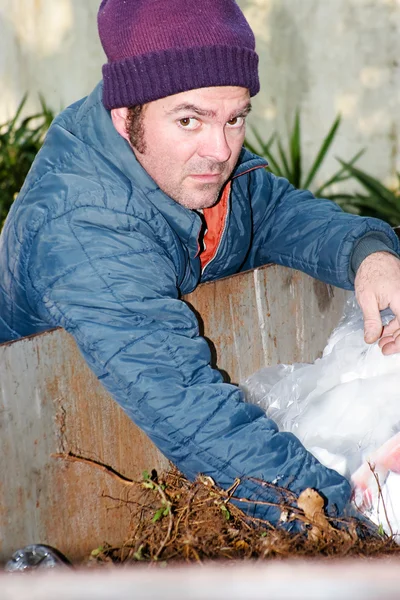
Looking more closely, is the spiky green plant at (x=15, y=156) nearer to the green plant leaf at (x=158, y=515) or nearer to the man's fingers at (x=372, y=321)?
the man's fingers at (x=372, y=321)

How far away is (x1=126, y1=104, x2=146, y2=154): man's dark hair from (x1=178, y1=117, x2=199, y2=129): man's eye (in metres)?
0.10

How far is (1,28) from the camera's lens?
22.5 feet

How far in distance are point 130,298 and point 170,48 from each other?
23.7 inches

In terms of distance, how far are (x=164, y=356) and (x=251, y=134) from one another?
4.20 meters

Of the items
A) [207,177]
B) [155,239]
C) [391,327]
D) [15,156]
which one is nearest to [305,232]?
[391,327]

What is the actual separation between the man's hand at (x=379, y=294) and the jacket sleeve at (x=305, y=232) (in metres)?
0.11

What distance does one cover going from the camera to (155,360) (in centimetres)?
179

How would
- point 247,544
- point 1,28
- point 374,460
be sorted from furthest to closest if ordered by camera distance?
point 1,28 → point 374,460 → point 247,544

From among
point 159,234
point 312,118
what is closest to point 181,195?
point 159,234

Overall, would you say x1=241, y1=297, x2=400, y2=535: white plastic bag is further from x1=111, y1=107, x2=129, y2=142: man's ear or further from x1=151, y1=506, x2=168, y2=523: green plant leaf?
x1=111, y1=107, x2=129, y2=142: man's ear

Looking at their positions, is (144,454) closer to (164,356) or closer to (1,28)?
(164,356)

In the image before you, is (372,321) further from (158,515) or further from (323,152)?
(323,152)

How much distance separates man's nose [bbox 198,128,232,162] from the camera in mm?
1983

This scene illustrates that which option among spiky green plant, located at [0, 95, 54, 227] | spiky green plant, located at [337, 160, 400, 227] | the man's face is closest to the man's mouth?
the man's face
